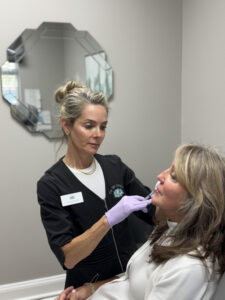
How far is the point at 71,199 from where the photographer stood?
1.35 m

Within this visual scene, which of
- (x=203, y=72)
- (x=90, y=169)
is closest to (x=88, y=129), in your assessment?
(x=90, y=169)

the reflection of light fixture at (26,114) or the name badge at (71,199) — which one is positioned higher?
the reflection of light fixture at (26,114)

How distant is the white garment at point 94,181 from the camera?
1426 mm

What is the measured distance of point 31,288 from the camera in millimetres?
2203

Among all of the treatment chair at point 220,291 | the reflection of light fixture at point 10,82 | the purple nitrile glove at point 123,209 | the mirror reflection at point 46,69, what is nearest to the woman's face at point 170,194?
the purple nitrile glove at point 123,209

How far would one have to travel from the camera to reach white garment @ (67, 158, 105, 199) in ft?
4.68

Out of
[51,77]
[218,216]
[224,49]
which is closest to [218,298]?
[218,216]

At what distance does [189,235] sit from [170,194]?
150 millimetres

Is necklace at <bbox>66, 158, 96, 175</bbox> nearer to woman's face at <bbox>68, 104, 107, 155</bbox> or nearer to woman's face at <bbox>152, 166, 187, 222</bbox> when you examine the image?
woman's face at <bbox>68, 104, 107, 155</bbox>

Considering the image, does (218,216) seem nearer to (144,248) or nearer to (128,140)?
(144,248)

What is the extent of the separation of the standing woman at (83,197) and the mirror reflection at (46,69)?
572mm

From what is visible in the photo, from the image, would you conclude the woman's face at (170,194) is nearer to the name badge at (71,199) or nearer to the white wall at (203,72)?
the name badge at (71,199)

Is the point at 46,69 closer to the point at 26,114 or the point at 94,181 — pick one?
the point at 26,114

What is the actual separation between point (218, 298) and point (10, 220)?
1594mm
